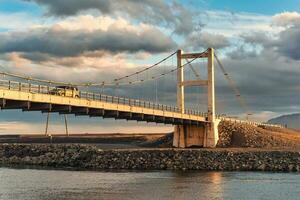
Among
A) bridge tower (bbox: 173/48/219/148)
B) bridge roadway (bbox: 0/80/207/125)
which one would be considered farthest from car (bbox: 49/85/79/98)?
bridge tower (bbox: 173/48/219/148)

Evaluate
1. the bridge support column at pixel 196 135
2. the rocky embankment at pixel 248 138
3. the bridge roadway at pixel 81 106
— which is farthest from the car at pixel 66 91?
the rocky embankment at pixel 248 138

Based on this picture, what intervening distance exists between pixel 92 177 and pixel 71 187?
859cm

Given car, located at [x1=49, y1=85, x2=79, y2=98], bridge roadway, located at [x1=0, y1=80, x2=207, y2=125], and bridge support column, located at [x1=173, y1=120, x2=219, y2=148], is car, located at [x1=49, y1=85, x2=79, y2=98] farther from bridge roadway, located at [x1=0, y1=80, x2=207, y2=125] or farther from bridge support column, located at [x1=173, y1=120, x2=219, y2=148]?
bridge support column, located at [x1=173, y1=120, x2=219, y2=148]

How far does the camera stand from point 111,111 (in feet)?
218

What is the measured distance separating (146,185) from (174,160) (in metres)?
19.2

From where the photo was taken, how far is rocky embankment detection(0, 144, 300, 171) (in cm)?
6600

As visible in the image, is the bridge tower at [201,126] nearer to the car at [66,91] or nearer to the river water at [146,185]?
the river water at [146,185]

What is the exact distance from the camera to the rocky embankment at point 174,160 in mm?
66000

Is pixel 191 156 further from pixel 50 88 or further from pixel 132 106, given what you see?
pixel 50 88

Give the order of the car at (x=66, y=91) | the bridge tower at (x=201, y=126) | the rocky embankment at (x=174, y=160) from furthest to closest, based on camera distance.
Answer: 1. the bridge tower at (x=201, y=126)
2. the rocky embankment at (x=174, y=160)
3. the car at (x=66, y=91)

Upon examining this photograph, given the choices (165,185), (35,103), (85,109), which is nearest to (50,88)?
(35,103)

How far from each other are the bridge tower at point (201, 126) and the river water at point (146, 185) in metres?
35.5

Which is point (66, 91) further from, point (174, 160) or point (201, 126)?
point (201, 126)

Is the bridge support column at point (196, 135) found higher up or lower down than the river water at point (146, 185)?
higher up
